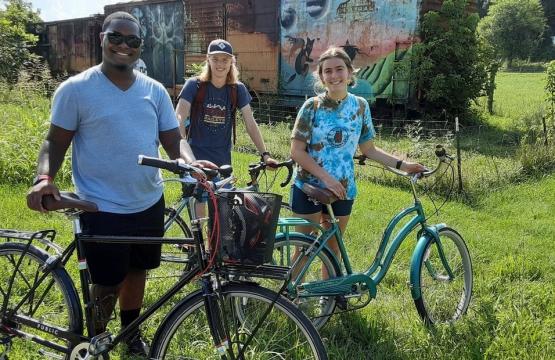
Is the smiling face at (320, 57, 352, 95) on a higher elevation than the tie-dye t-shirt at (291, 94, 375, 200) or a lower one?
higher

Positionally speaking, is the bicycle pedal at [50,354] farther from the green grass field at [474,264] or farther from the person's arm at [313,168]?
the person's arm at [313,168]

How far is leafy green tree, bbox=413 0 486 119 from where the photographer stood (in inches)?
471

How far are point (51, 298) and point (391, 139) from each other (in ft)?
28.5

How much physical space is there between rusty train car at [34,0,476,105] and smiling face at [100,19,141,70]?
970 cm

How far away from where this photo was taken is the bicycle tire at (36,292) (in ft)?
8.76

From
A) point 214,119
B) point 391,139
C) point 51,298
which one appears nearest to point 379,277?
→ point 214,119

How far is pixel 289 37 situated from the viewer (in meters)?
14.5

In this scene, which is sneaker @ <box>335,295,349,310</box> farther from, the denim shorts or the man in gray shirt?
the man in gray shirt

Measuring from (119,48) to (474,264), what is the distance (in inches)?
141

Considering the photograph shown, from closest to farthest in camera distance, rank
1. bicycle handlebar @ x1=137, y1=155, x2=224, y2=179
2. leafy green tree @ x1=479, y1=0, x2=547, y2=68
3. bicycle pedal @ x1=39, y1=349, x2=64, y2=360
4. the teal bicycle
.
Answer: bicycle handlebar @ x1=137, y1=155, x2=224, y2=179
bicycle pedal @ x1=39, y1=349, x2=64, y2=360
the teal bicycle
leafy green tree @ x1=479, y1=0, x2=547, y2=68

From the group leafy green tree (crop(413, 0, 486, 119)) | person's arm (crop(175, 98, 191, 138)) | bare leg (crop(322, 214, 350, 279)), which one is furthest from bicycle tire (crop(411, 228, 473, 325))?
leafy green tree (crop(413, 0, 486, 119))

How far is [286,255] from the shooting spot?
3.33 metres

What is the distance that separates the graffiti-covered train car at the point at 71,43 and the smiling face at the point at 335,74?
745 inches

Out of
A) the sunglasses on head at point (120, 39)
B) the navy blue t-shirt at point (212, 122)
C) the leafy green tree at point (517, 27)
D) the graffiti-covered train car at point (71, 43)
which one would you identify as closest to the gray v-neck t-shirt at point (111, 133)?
→ the sunglasses on head at point (120, 39)
